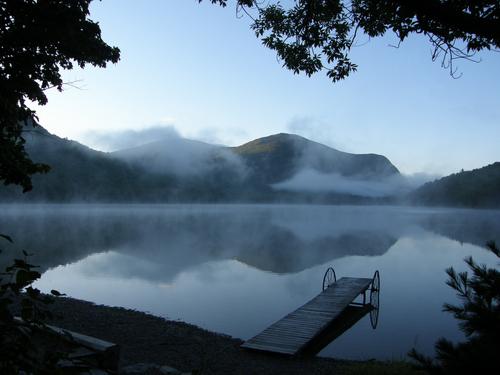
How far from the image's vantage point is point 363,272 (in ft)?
99.7

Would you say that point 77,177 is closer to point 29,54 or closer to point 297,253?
point 297,253

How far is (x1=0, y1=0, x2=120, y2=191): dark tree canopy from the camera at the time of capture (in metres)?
5.24

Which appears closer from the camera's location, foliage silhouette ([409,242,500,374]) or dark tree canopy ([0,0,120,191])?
foliage silhouette ([409,242,500,374])

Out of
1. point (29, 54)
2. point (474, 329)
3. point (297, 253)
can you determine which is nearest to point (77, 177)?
point (297, 253)

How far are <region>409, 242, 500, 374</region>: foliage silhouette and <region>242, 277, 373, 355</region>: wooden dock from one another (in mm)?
8663

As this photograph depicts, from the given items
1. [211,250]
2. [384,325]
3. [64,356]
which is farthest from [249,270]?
[64,356]

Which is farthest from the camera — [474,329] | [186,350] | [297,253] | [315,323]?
[297,253]

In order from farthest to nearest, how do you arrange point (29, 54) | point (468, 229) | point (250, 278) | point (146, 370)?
point (468, 229) → point (250, 278) → point (146, 370) → point (29, 54)

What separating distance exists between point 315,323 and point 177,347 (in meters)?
4.44

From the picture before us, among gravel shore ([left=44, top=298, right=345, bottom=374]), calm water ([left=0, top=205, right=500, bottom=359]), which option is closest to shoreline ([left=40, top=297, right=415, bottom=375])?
gravel shore ([left=44, top=298, right=345, bottom=374])

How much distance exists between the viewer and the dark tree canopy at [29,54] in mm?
5242

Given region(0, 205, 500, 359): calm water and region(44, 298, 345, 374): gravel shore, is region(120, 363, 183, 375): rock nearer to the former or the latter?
region(44, 298, 345, 374): gravel shore

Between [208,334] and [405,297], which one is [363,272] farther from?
[208,334]

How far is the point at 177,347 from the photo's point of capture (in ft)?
37.9
